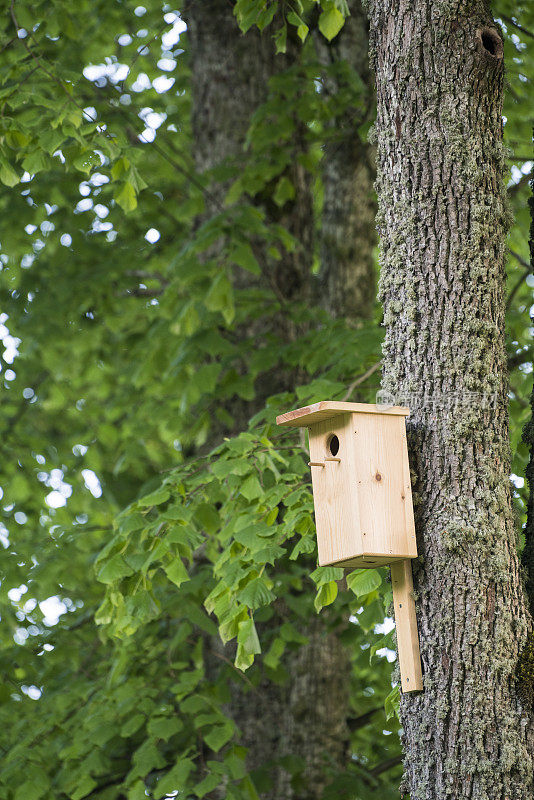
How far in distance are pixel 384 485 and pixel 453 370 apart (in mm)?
316

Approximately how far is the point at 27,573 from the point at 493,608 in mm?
2439

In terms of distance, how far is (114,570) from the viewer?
2898mm

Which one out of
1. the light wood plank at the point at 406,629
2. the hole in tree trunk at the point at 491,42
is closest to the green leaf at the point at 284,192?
the hole in tree trunk at the point at 491,42

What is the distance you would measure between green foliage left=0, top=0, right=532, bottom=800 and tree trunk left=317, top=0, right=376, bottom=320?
43cm

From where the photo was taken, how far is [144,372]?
4734 mm

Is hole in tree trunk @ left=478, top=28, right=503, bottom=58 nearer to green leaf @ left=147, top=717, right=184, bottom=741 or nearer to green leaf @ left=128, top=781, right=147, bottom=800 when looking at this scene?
green leaf @ left=147, top=717, right=184, bottom=741

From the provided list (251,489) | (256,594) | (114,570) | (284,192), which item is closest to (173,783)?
(114,570)

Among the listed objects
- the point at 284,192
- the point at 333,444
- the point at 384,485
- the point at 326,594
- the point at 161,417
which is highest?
the point at 284,192

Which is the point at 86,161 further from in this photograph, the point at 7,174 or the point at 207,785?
the point at 207,785

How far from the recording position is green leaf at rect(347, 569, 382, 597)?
2445mm

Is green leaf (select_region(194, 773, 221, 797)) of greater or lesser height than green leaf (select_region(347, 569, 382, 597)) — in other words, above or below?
below

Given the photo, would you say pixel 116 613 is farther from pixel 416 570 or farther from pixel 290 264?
pixel 290 264

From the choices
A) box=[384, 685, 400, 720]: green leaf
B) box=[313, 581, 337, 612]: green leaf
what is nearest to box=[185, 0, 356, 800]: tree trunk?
box=[384, 685, 400, 720]: green leaf

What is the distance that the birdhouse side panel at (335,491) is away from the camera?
2.27 m
